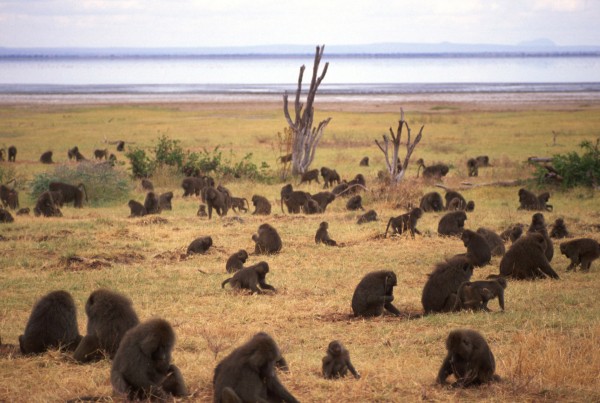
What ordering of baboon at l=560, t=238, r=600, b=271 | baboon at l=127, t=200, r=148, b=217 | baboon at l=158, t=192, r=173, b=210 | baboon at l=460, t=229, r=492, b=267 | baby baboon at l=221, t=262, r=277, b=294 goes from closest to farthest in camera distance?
baby baboon at l=221, t=262, r=277, b=294
baboon at l=560, t=238, r=600, b=271
baboon at l=460, t=229, r=492, b=267
baboon at l=127, t=200, r=148, b=217
baboon at l=158, t=192, r=173, b=210

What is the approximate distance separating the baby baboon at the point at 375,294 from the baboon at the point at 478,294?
2.89 feet

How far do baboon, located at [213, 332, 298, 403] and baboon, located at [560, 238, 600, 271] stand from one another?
27.5ft

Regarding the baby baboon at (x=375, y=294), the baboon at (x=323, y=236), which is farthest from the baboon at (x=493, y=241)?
the baby baboon at (x=375, y=294)

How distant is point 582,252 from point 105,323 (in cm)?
849

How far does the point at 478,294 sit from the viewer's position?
10.4 meters

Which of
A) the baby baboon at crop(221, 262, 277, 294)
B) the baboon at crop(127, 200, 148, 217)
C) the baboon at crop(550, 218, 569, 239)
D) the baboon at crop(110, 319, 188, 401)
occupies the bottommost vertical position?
the baboon at crop(127, 200, 148, 217)

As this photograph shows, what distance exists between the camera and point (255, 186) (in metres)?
27.3

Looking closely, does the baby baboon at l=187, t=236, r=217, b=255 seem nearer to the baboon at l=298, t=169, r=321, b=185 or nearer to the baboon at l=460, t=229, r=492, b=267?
the baboon at l=460, t=229, r=492, b=267

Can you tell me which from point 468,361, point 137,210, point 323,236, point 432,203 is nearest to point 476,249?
point 323,236

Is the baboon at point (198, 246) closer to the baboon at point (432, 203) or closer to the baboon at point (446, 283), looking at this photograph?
the baboon at point (446, 283)

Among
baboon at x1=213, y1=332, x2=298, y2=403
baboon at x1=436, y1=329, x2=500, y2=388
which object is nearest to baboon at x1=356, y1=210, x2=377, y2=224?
baboon at x1=436, y1=329, x2=500, y2=388

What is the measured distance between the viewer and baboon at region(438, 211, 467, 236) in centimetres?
1681

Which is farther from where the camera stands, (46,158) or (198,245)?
(46,158)

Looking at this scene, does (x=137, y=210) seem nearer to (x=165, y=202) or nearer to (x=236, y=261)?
(x=165, y=202)
